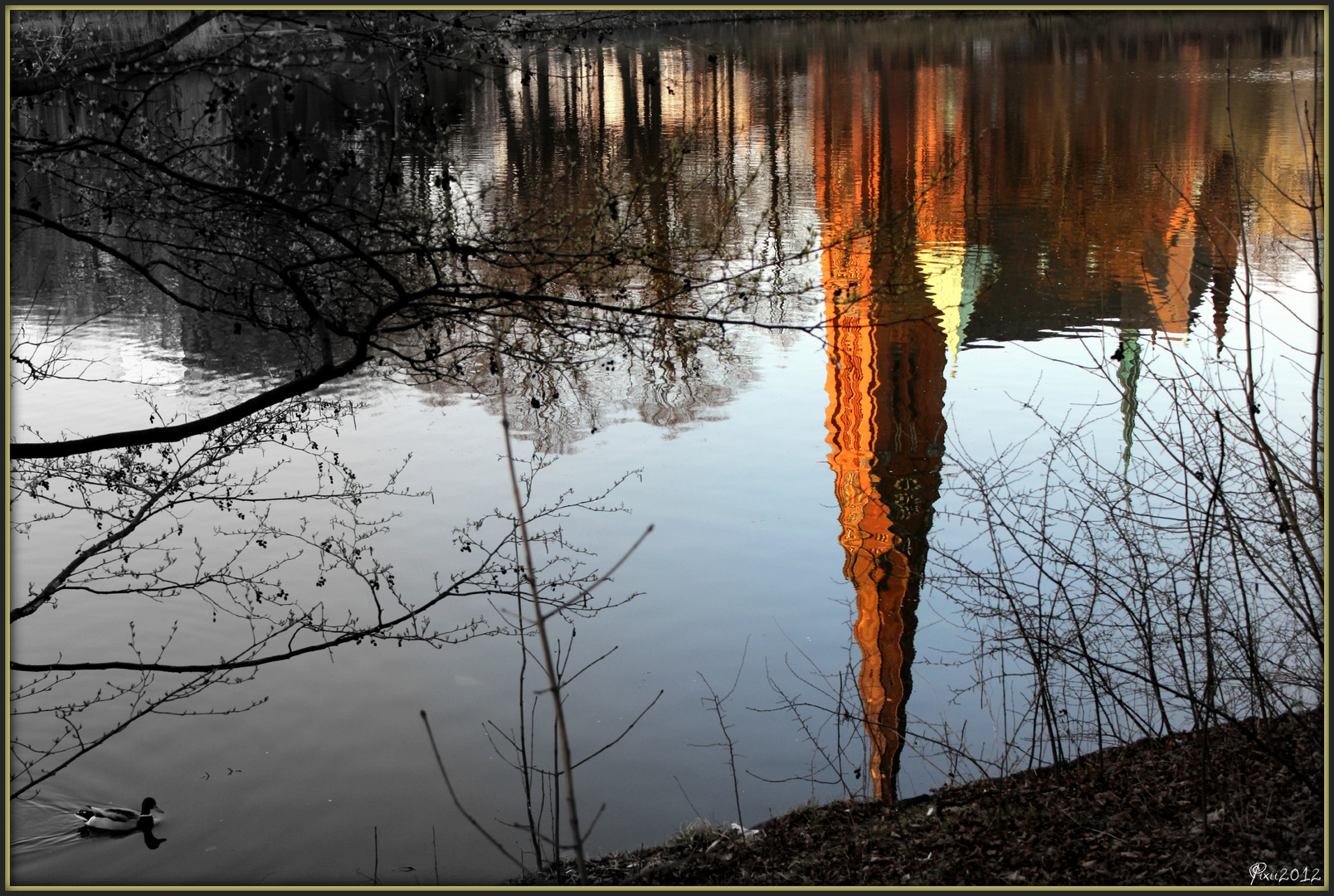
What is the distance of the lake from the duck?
0.12 metres

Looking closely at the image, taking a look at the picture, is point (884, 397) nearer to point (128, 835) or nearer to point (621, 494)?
point (621, 494)

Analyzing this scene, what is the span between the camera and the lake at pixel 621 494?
5.76 m

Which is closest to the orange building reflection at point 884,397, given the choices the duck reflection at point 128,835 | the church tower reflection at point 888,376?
the church tower reflection at point 888,376

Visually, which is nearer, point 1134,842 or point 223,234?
point 1134,842

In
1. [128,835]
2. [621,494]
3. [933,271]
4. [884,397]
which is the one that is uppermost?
[933,271]

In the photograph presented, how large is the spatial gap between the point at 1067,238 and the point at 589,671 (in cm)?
1202

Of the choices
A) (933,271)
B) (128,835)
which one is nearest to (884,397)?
(933,271)

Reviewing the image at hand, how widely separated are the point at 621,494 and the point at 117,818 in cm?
496

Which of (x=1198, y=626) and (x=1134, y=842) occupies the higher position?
(x=1198, y=626)

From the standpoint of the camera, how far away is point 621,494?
393 inches

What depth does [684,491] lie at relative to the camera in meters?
9.92

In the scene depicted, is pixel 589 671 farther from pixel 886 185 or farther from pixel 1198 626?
pixel 886 185

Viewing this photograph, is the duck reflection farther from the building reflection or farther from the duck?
the building reflection

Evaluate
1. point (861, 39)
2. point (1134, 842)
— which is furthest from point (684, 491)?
point (861, 39)
